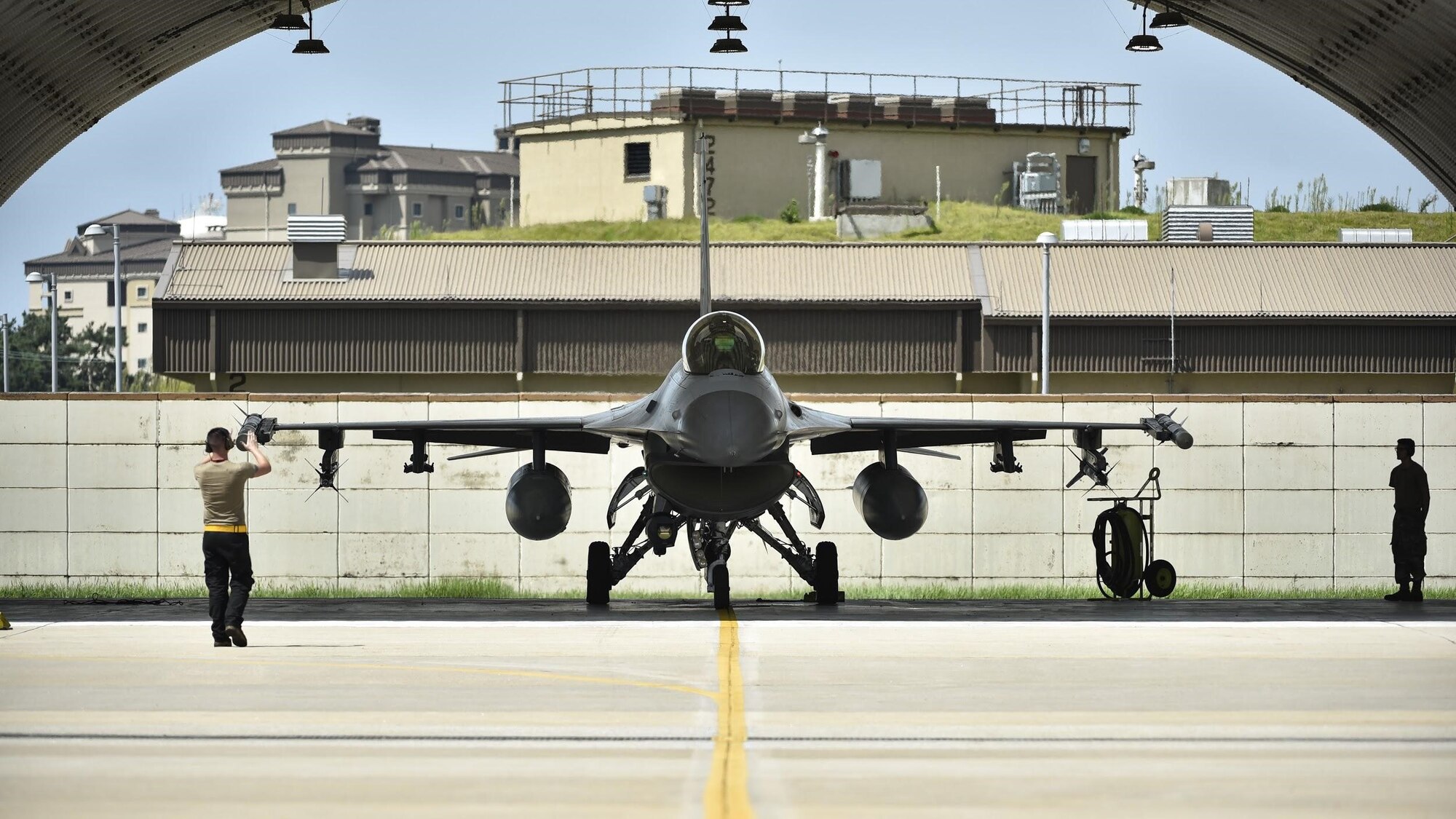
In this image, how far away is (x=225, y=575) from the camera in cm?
1439

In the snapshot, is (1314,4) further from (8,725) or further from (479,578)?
(8,725)

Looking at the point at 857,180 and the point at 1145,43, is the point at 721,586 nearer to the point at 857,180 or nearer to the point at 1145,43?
the point at 1145,43

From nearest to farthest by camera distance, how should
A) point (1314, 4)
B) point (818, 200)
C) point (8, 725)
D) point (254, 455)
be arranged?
point (8, 725)
point (254, 455)
point (1314, 4)
point (818, 200)

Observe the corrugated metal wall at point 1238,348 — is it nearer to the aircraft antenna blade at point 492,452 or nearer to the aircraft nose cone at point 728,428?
the aircraft antenna blade at point 492,452

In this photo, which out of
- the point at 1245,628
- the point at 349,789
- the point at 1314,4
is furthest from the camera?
the point at 1314,4

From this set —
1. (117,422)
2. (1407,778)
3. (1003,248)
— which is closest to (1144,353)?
(1003,248)

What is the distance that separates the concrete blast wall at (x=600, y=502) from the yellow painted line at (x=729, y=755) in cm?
1004

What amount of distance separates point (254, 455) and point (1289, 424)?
1429cm

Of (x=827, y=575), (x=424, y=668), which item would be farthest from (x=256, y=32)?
(x=424, y=668)

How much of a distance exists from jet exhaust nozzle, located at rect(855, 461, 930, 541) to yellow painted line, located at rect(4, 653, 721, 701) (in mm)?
6923

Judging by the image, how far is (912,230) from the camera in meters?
61.1

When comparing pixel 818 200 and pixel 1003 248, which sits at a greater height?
pixel 818 200

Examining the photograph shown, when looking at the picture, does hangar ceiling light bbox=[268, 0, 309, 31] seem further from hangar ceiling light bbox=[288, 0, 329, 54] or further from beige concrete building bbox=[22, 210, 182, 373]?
beige concrete building bbox=[22, 210, 182, 373]

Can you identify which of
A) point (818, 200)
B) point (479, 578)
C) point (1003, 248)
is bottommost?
point (479, 578)
